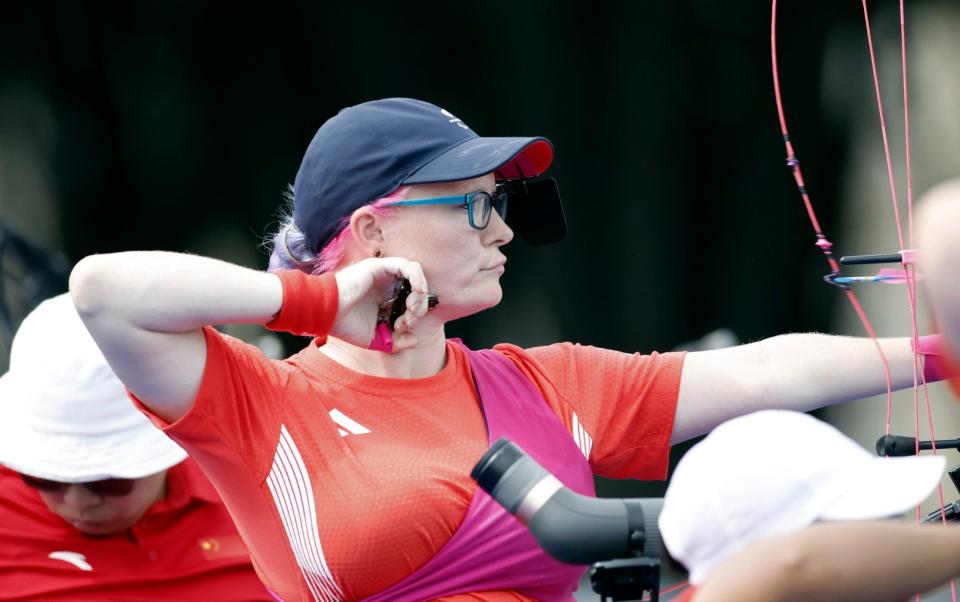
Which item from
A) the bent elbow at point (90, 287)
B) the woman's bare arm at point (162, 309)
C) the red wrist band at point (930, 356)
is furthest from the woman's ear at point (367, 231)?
the red wrist band at point (930, 356)

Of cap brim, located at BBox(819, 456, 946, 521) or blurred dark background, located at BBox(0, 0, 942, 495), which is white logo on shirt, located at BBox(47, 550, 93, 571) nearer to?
blurred dark background, located at BBox(0, 0, 942, 495)

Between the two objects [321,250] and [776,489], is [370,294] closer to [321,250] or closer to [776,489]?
[321,250]

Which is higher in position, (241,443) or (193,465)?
(241,443)

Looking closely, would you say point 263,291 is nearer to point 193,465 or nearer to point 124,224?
point 193,465

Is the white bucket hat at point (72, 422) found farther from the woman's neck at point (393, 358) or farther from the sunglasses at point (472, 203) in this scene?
the sunglasses at point (472, 203)

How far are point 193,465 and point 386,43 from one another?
145cm

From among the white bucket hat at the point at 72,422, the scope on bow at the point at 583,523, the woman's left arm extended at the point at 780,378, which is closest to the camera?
the scope on bow at the point at 583,523

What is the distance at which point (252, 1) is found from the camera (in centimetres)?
358

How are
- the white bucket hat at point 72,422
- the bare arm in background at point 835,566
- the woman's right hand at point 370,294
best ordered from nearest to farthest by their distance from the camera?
1. the bare arm in background at point 835,566
2. the woman's right hand at point 370,294
3. the white bucket hat at point 72,422

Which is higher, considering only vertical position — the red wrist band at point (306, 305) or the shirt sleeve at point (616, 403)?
the red wrist band at point (306, 305)

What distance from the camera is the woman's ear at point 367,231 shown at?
206cm

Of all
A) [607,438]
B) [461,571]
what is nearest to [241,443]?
[461,571]

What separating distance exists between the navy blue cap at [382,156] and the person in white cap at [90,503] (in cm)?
74

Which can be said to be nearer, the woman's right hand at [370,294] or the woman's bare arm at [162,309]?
the woman's bare arm at [162,309]
